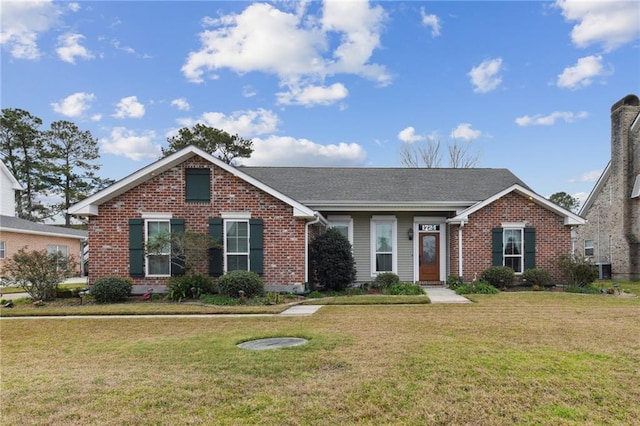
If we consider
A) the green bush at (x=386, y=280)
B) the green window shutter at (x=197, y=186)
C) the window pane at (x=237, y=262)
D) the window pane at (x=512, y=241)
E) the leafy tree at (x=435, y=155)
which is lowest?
the green bush at (x=386, y=280)

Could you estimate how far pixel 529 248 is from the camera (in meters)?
14.5

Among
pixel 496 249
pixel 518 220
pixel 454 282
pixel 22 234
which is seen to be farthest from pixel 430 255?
pixel 22 234

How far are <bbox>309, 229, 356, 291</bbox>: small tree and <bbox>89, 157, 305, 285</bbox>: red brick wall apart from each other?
1015 mm

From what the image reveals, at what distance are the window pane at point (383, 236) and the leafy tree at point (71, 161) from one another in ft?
102

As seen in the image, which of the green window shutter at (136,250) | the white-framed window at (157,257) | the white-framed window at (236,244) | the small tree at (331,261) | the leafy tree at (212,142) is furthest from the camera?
the leafy tree at (212,142)

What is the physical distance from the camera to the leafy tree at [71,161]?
116 ft

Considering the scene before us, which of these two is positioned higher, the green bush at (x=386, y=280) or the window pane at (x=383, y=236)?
the window pane at (x=383, y=236)

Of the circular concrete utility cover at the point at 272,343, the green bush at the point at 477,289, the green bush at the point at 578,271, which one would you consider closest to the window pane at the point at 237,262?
the circular concrete utility cover at the point at 272,343

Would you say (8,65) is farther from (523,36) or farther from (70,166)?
(70,166)

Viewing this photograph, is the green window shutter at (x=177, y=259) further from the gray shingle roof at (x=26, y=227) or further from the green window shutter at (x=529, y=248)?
the gray shingle roof at (x=26, y=227)

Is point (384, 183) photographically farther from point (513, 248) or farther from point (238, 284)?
point (238, 284)

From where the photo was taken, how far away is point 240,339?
6.64 metres

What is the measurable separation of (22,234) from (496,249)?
2426cm

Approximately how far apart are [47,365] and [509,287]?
13348 millimetres
